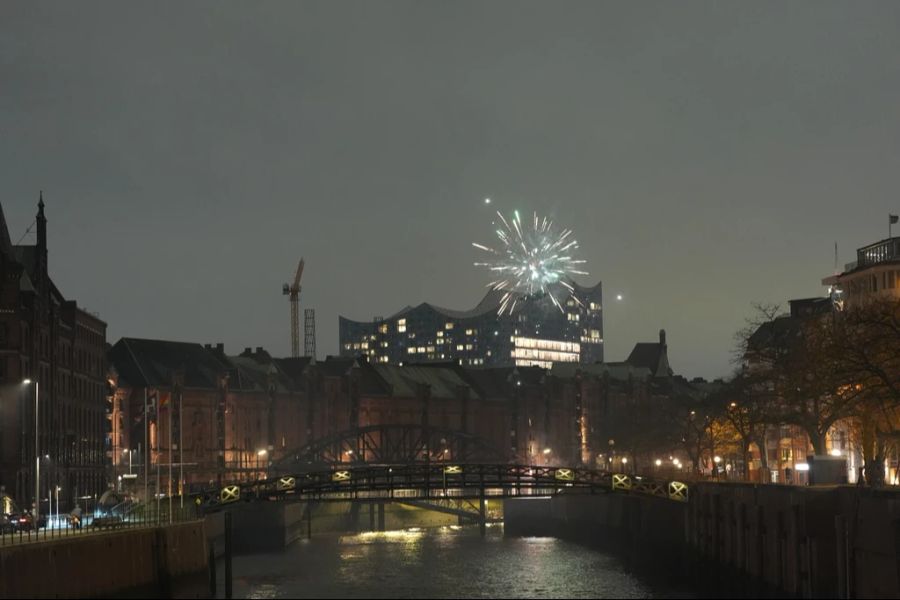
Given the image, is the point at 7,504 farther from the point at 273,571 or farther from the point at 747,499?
the point at 747,499

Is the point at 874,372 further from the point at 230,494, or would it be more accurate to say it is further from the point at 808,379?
the point at 230,494

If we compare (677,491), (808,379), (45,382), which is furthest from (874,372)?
(45,382)

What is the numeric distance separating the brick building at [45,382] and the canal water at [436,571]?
59.2 ft

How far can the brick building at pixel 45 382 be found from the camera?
126m

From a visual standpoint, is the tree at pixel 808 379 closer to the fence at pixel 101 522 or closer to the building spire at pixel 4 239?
the fence at pixel 101 522

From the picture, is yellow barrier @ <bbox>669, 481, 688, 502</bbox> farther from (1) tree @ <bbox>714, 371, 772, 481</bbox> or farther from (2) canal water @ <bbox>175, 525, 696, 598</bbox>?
(1) tree @ <bbox>714, 371, 772, 481</bbox>

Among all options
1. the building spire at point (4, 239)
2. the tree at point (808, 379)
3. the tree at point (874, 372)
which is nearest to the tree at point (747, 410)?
the tree at point (808, 379)

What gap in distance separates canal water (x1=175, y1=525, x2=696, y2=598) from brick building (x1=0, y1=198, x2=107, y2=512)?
18035 millimetres

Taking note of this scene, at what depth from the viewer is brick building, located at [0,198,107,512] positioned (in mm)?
126438

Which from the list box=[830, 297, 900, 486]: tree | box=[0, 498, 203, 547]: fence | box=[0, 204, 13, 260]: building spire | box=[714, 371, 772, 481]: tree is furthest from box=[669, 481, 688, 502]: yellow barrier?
box=[0, 204, 13, 260]: building spire

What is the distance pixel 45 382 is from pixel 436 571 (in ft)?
135

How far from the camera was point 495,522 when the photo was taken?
188m

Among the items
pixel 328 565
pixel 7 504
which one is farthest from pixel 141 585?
pixel 328 565

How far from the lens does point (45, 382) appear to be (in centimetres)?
13738
